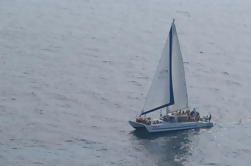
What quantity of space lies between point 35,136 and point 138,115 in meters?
21.6

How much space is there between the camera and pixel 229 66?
527 feet

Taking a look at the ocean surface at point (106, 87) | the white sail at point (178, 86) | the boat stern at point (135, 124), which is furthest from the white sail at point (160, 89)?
the ocean surface at point (106, 87)

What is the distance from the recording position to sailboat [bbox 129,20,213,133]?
121 meters

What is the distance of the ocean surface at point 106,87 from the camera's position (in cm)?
11081

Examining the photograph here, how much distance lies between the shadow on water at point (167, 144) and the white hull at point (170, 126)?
0.72 metres

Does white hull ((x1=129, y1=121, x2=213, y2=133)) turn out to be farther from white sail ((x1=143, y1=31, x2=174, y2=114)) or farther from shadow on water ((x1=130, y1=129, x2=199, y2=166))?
white sail ((x1=143, y1=31, x2=174, y2=114))

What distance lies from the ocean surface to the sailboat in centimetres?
195

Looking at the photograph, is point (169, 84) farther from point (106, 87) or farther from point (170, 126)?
point (106, 87)

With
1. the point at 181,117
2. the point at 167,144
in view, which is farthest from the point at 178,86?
the point at 167,144

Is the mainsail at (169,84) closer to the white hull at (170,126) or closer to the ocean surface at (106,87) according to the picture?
the white hull at (170,126)

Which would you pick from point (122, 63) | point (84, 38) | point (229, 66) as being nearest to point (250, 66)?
point (229, 66)

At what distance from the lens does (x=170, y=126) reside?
121 m

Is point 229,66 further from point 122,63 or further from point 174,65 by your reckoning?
point 174,65

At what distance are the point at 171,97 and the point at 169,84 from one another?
238 centimetres
